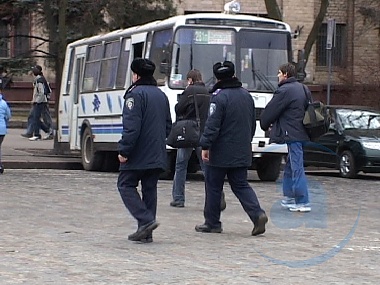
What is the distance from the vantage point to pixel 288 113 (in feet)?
45.7

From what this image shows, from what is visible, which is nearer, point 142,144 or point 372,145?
point 142,144

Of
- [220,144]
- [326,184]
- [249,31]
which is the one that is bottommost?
[326,184]

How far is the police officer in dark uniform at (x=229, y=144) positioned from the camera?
11398mm

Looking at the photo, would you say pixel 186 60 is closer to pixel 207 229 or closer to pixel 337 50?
pixel 207 229

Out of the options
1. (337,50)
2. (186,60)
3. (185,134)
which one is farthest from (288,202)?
(337,50)

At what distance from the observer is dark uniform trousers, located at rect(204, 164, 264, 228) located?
11.5 metres

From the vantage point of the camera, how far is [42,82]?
28625 mm

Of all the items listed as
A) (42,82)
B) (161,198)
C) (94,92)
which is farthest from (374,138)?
(42,82)

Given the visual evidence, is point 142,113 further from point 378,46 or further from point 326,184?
point 378,46

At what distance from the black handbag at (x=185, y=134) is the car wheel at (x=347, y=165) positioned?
8759mm

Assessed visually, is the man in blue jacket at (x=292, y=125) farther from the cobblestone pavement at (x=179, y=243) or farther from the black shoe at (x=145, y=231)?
the black shoe at (x=145, y=231)

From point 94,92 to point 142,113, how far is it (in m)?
11.4

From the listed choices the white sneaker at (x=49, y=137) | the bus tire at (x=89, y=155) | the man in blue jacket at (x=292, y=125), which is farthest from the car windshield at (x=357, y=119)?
the white sneaker at (x=49, y=137)

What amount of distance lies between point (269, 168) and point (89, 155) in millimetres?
4306
